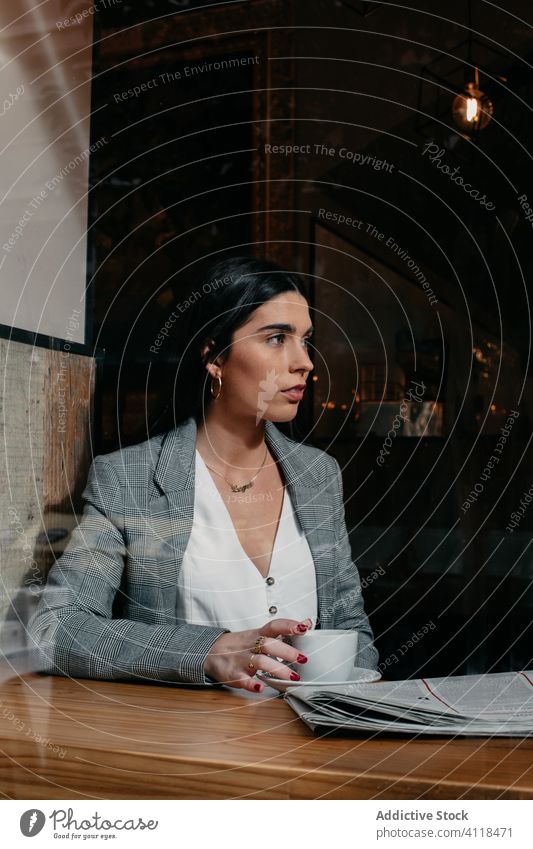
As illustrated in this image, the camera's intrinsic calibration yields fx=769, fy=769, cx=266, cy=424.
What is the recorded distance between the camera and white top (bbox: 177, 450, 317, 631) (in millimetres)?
778

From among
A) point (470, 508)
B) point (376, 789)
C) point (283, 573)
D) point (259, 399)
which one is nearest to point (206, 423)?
point (259, 399)

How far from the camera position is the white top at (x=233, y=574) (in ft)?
2.55

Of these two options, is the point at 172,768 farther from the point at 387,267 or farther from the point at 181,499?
the point at 387,267

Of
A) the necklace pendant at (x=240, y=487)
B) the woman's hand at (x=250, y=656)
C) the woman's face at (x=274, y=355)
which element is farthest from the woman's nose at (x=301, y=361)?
the woman's hand at (x=250, y=656)

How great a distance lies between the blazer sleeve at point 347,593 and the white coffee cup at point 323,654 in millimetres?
180

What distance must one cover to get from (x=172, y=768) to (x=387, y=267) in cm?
51

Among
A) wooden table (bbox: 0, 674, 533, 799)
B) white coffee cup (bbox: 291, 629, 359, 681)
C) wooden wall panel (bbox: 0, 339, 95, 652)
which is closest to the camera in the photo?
wooden table (bbox: 0, 674, 533, 799)

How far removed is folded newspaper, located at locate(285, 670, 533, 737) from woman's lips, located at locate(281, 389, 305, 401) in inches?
11.8

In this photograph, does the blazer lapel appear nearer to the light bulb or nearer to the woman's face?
the woman's face

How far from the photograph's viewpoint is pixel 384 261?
2.60 ft

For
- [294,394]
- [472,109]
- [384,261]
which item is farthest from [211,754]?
[472,109]

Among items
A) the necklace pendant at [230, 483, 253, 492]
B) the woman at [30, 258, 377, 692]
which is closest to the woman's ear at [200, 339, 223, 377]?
the woman at [30, 258, 377, 692]

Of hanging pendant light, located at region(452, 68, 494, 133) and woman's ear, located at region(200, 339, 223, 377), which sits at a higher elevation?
hanging pendant light, located at region(452, 68, 494, 133)

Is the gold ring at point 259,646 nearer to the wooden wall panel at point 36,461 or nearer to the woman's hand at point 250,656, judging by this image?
the woman's hand at point 250,656
